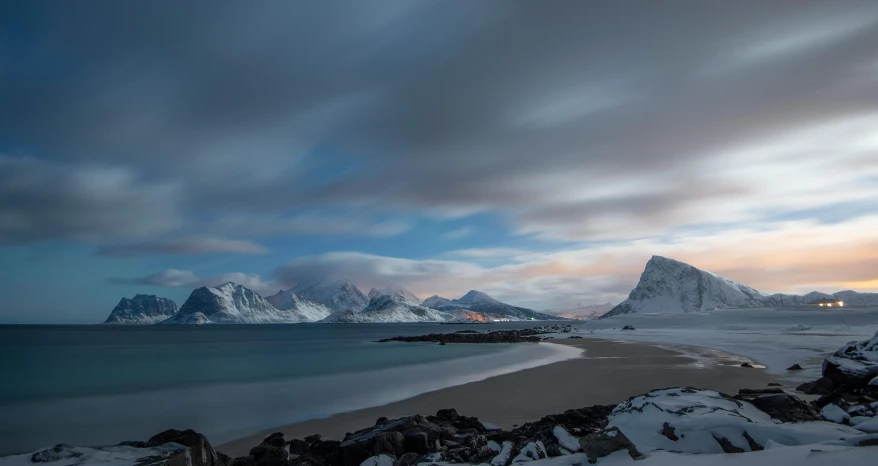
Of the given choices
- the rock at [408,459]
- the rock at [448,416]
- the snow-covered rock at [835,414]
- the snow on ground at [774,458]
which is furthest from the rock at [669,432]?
the rock at [448,416]

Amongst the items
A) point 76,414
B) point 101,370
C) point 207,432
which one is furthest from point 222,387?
point 101,370

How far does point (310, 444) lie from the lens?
31.1 feet

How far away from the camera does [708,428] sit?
5164 mm

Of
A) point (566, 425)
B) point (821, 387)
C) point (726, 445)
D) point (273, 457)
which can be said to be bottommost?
point (273, 457)

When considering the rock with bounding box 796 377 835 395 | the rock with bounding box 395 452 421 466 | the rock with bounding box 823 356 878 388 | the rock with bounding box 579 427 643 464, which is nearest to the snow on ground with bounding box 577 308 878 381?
the rock with bounding box 796 377 835 395

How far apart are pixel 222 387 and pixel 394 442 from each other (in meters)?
18.4

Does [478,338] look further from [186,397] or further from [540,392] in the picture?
[540,392]

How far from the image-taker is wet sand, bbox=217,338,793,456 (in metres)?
11.9

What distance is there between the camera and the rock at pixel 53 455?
538 centimetres

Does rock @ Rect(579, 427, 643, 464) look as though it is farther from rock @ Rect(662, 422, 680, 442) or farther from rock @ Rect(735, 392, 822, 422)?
rock @ Rect(735, 392, 822, 422)

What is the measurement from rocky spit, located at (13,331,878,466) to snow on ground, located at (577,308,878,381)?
1126 centimetres

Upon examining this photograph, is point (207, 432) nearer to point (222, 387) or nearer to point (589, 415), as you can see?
point (589, 415)

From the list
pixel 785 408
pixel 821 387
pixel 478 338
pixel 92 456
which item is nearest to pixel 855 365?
pixel 821 387

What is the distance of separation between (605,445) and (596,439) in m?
0.12
